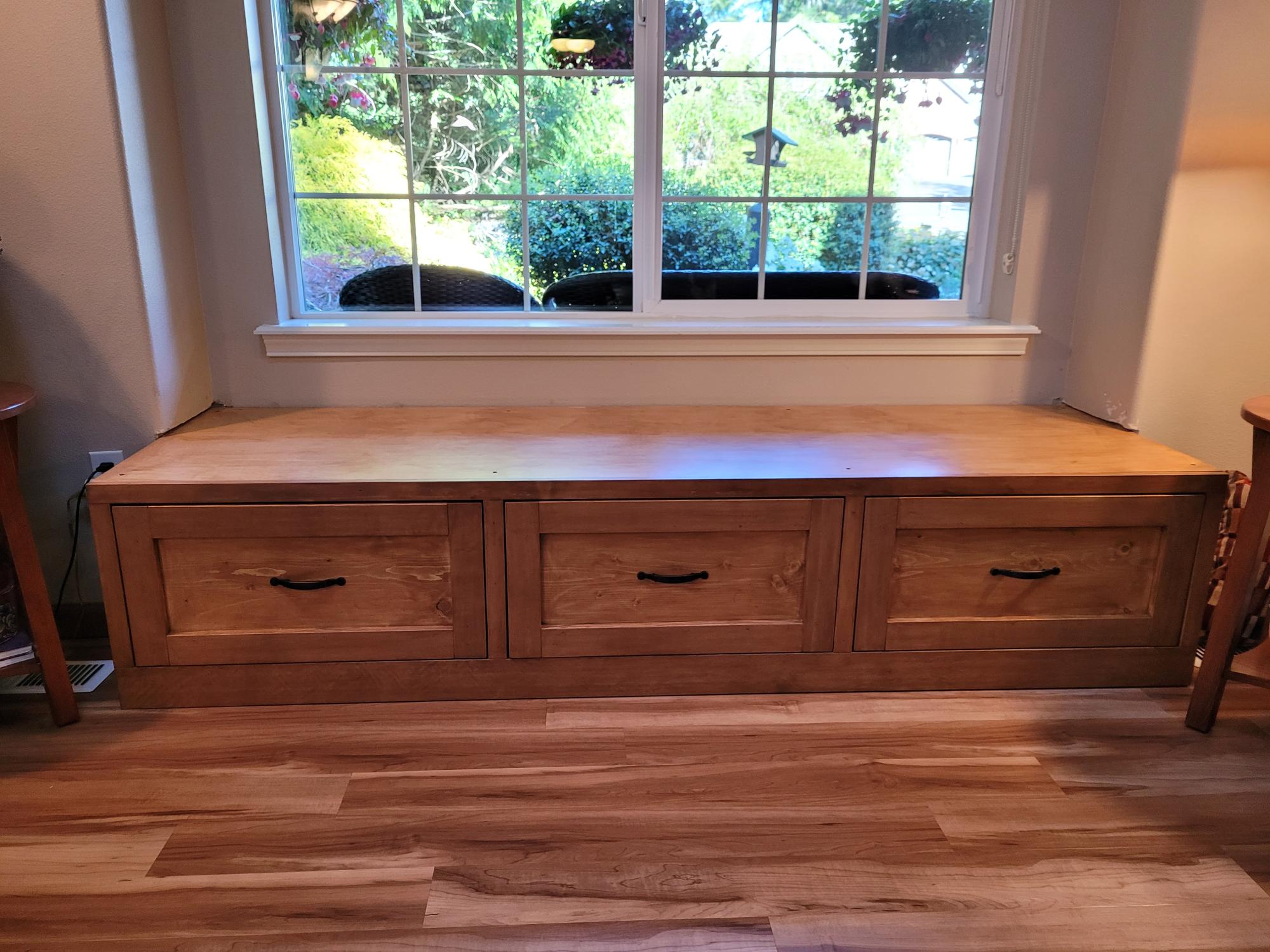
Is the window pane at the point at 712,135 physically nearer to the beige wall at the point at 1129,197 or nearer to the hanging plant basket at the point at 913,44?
the hanging plant basket at the point at 913,44

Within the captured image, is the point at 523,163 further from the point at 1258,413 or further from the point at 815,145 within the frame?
the point at 1258,413

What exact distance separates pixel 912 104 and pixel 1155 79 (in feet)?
1.91

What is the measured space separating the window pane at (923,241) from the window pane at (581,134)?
737 mm

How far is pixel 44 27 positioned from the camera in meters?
1.83

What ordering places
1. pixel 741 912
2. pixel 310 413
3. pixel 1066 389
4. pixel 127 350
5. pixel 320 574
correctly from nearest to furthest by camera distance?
1. pixel 741 912
2. pixel 320 574
3. pixel 127 350
4. pixel 310 413
5. pixel 1066 389

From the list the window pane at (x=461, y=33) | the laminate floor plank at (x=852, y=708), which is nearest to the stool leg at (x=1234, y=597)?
the laminate floor plank at (x=852, y=708)

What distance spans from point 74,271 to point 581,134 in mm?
1295

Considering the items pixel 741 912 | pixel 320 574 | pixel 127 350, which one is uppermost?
pixel 127 350

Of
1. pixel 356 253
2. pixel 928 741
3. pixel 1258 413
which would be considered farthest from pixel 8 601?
pixel 1258 413

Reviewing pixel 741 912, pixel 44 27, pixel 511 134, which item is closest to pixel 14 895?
pixel 741 912

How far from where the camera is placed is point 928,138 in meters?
2.42

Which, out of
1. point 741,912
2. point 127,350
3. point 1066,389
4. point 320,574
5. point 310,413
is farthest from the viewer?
point 1066,389

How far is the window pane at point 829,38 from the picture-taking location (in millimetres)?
2309

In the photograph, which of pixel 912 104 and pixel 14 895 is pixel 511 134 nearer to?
pixel 912 104
